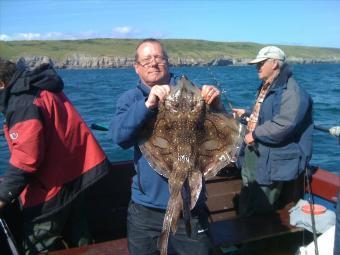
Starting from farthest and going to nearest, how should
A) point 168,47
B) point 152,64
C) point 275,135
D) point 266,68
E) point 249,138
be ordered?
point 168,47 < point 266,68 < point 249,138 < point 275,135 < point 152,64

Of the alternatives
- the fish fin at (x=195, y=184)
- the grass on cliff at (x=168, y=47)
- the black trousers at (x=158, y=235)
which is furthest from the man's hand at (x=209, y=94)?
the grass on cliff at (x=168, y=47)

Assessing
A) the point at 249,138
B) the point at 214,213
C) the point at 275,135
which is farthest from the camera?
the point at 214,213

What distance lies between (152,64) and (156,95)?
19.5 inches

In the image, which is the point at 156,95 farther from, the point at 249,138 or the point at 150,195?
the point at 249,138

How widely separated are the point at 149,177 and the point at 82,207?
5.16 ft

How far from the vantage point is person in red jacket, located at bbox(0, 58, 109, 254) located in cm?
410

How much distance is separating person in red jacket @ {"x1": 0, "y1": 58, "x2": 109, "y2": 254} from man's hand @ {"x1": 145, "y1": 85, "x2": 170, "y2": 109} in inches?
49.9

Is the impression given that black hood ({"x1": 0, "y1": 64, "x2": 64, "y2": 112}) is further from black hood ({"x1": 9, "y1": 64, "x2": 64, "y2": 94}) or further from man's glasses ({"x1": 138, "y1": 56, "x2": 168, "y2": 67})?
man's glasses ({"x1": 138, "y1": 56, "x2": 168, "y2": 67})

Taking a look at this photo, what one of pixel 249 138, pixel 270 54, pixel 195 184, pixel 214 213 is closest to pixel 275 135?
pixel 249 138

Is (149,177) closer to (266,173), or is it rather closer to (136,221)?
(136,221)

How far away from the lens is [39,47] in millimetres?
157250

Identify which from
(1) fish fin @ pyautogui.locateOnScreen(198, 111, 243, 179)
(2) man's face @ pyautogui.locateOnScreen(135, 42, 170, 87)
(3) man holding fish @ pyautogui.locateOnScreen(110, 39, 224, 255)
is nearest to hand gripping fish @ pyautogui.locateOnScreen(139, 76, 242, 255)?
(1) fish fin @ pyautogui.locateOnScreen(198, 111, 243, 179)

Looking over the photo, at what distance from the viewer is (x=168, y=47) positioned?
15125cm

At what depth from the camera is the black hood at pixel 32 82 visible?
13.6 ft
